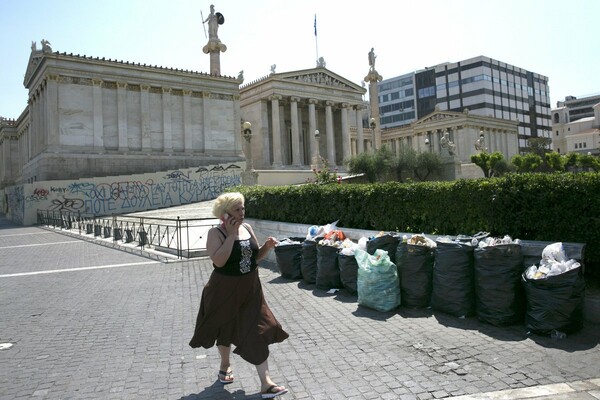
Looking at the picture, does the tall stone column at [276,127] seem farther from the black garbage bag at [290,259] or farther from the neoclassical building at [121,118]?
the black garbage bag at [290,259]

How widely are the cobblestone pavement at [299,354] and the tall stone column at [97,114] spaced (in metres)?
27.9

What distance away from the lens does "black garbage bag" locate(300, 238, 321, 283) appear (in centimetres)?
826

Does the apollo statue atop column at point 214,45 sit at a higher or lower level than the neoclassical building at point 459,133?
higher

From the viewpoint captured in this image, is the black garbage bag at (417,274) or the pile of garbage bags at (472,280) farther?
the black garbage bag at (417,274)

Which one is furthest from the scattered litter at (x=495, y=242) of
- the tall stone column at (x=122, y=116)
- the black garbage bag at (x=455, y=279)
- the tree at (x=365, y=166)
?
the tall stone column at (x=122, y=116)

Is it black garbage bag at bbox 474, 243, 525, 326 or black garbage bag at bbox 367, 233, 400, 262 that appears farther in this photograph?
black garbage bag at bbox 367, 233, 400, 262

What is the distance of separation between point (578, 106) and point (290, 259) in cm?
12742

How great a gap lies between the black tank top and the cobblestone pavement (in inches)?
42.6

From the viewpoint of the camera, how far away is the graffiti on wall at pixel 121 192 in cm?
2758

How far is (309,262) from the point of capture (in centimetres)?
830

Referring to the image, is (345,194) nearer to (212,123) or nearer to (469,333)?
(469,333)

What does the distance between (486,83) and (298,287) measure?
281ft

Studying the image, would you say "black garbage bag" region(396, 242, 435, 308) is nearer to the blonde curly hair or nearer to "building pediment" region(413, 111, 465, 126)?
the blonde curly hair

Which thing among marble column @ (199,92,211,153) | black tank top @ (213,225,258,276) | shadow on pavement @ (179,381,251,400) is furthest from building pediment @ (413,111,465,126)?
shadow on pavement @ (179,381,251,400)
